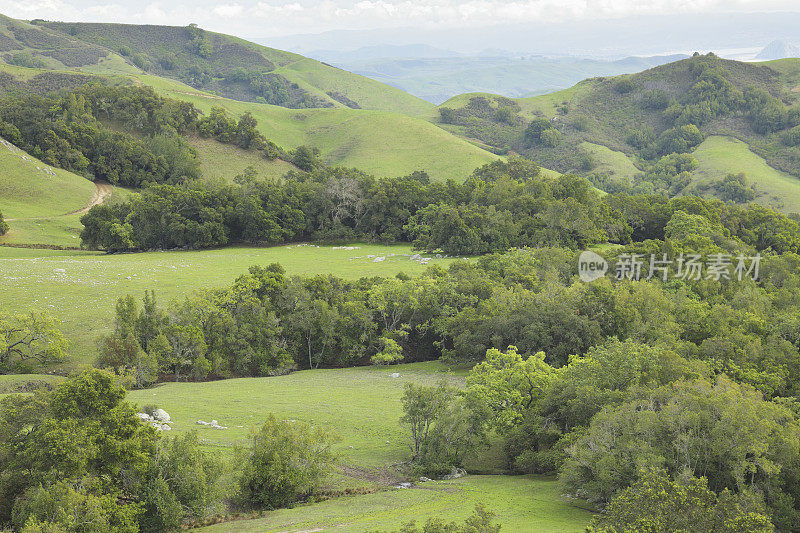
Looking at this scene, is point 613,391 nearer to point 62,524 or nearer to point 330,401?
point 330,401

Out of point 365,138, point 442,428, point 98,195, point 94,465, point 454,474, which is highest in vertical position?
point 365,138

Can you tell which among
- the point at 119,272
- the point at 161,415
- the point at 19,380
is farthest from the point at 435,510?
the point at 119,272

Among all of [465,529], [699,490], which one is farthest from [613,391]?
[465,529]

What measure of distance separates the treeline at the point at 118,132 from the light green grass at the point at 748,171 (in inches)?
4749

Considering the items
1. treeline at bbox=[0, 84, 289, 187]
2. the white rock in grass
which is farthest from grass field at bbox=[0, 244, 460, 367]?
treeline at bbox=[0, 84, 289, 187]

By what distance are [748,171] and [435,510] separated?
564 ft

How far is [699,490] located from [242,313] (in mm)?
42406

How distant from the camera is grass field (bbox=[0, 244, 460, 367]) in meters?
54.8

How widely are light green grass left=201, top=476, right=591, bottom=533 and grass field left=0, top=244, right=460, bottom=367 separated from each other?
30.5m

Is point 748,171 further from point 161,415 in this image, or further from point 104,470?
point 104,470

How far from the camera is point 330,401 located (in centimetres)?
4397

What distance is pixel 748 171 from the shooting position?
166 meters

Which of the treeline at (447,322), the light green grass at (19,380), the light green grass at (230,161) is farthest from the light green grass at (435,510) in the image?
the light green grass at (230,161)

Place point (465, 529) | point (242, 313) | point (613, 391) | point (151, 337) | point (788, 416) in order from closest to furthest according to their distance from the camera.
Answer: point (465, 529), point (788, 416), point (613, 391), point (151, 337), point (242, 313)
